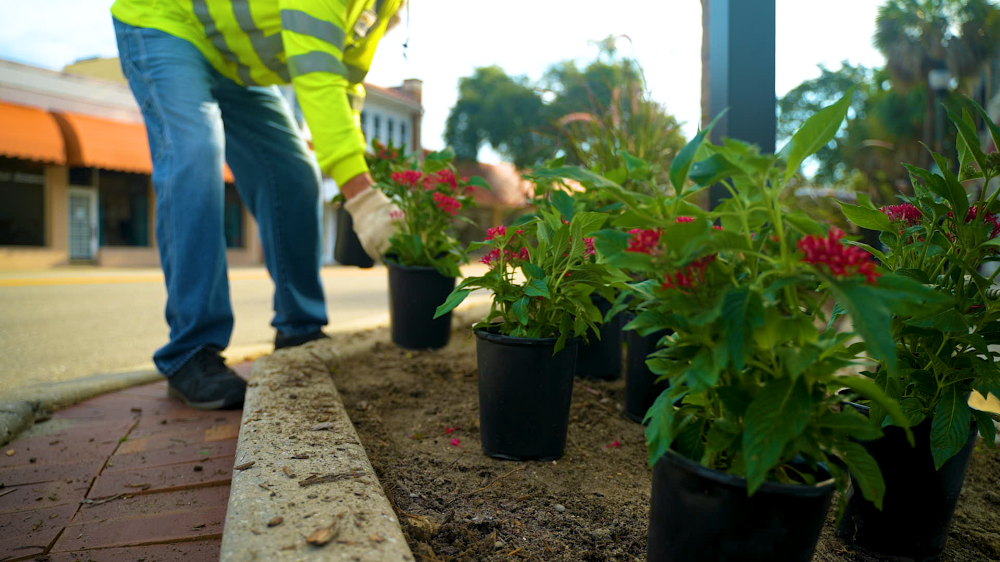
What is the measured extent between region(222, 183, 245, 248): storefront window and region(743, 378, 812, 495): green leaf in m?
18.1

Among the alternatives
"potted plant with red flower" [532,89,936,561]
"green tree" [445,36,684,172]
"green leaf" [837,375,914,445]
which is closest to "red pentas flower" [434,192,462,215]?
"green tree" [445,36,684,172]

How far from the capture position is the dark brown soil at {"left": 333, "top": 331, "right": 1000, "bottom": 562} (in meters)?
1.13

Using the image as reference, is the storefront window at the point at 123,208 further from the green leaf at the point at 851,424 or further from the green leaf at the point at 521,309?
the green leaf at the point at 851,424

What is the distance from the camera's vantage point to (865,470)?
85 cm

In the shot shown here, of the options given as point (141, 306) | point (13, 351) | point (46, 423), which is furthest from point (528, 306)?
point (141, 306)

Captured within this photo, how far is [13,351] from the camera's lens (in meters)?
3.37

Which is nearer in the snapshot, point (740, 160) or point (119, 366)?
point (740, 160)

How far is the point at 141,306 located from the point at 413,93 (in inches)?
721

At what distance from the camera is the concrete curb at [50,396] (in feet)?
6.17

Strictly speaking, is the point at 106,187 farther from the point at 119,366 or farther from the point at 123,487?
the point at 123,487

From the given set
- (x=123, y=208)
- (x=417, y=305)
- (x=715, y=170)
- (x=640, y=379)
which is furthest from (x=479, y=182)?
(x=123, y=208)

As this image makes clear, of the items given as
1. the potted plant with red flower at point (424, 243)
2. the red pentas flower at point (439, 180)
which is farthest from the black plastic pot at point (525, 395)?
the red pentas flower at point (439, 180)

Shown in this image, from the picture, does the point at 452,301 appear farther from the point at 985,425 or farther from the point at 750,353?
the point at 985,425

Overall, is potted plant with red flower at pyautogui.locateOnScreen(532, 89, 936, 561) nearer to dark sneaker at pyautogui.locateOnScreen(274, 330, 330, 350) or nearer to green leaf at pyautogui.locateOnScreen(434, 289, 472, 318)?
green leaf at pyautogui.locateOnScreen(434, 289, 472, 318)
